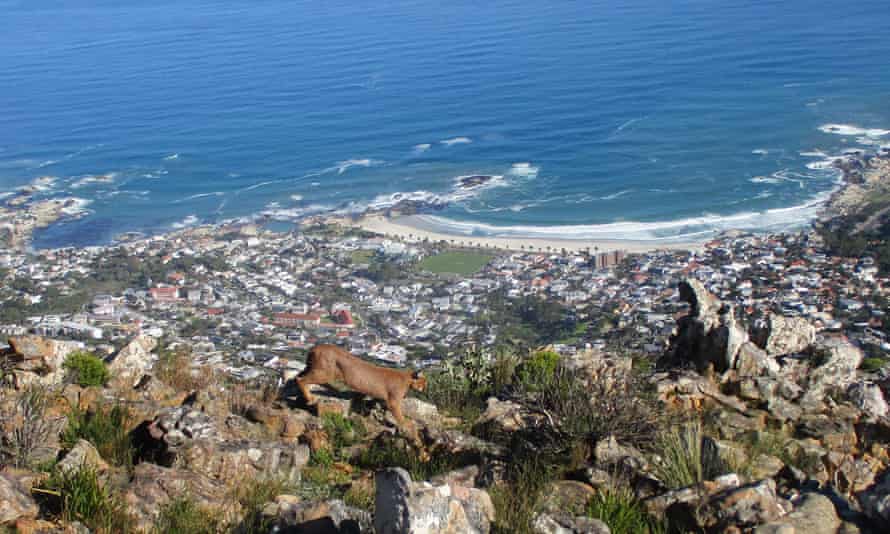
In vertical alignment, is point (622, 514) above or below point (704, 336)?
above

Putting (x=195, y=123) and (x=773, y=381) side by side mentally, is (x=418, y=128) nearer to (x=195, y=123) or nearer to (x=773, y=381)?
(x=195, y=123)

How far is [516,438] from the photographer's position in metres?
7.86

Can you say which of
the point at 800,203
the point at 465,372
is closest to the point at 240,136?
the point at 800,203

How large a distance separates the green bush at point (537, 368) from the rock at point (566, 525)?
11.4 ft

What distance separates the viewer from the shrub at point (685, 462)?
6.41 meters

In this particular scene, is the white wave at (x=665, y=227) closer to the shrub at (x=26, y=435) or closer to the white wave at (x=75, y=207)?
the white wave at (x=75, y=207)

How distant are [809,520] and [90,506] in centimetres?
493

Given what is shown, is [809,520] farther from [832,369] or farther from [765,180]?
[765,180]

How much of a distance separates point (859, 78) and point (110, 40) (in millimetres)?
87463

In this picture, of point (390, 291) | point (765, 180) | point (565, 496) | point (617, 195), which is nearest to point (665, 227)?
point (617, 195)

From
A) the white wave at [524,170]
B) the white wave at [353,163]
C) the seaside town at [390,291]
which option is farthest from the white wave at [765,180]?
the white wave at [353,163]

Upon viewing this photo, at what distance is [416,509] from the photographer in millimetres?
4578

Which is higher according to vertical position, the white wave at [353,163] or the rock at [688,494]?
the rock at [688,494]

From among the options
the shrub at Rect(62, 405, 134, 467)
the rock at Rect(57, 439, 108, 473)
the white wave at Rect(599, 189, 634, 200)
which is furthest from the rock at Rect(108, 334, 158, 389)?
the white wave at Rect(599, 189, 634, 200)
